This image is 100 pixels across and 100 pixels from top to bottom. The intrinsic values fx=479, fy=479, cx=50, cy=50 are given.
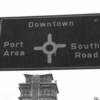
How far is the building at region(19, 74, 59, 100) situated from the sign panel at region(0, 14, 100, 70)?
114 m

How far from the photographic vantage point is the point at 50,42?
36.9 ft

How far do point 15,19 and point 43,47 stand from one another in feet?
3.40

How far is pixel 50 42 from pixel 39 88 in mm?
117879

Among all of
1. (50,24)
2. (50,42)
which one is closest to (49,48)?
(50,42)

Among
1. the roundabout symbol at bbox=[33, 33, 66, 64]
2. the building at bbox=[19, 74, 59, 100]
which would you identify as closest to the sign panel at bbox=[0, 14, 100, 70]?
the roundabout symbol at bbox=[33, 33, 66, 64]

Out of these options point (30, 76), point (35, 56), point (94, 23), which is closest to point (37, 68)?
point (35, 56)

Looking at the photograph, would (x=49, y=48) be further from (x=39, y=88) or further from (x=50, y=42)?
(x=39, y=88)

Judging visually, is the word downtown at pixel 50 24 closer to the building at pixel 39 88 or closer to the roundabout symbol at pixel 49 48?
the roundabout symbol at pixel 49 48

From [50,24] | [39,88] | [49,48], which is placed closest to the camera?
[49,48]

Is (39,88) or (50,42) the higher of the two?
(39,88)

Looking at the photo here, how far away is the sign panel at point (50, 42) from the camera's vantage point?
1111 centimetres

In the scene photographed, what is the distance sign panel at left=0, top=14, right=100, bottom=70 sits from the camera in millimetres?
11109

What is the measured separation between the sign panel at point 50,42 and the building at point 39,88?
373 feet

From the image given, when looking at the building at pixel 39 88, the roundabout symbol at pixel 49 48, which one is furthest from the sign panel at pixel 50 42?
the building at pixel 39 88
